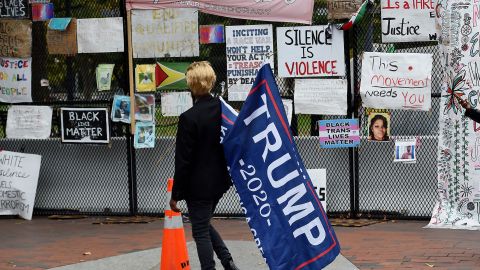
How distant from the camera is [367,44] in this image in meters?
11.0

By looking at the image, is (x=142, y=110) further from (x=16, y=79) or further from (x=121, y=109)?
(x=16, y=79)

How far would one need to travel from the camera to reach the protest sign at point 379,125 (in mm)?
10883

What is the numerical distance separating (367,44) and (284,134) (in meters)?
4.79

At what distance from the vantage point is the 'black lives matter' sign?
11703 millimetres

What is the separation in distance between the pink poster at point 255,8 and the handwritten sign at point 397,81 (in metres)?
0.91

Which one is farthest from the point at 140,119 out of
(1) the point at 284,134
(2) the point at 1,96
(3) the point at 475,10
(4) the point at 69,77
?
(1) the point at 284,134

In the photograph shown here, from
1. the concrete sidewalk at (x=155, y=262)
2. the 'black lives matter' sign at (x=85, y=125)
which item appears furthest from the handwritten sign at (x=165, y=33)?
the concrete sidewalk at (x=155, y=262)

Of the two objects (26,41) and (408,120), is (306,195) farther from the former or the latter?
(26,41)

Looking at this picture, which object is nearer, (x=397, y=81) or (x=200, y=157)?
(x=200, y=157)

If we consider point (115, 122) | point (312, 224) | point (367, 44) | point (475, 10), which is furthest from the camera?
point (115, 122)

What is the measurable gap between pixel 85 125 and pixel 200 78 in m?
4.95

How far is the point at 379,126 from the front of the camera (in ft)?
35.8

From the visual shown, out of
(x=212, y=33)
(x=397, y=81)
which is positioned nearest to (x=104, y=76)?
(x=212, y=33)

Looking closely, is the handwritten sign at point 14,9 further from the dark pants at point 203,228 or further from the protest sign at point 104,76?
the dark pants at point 203,228
